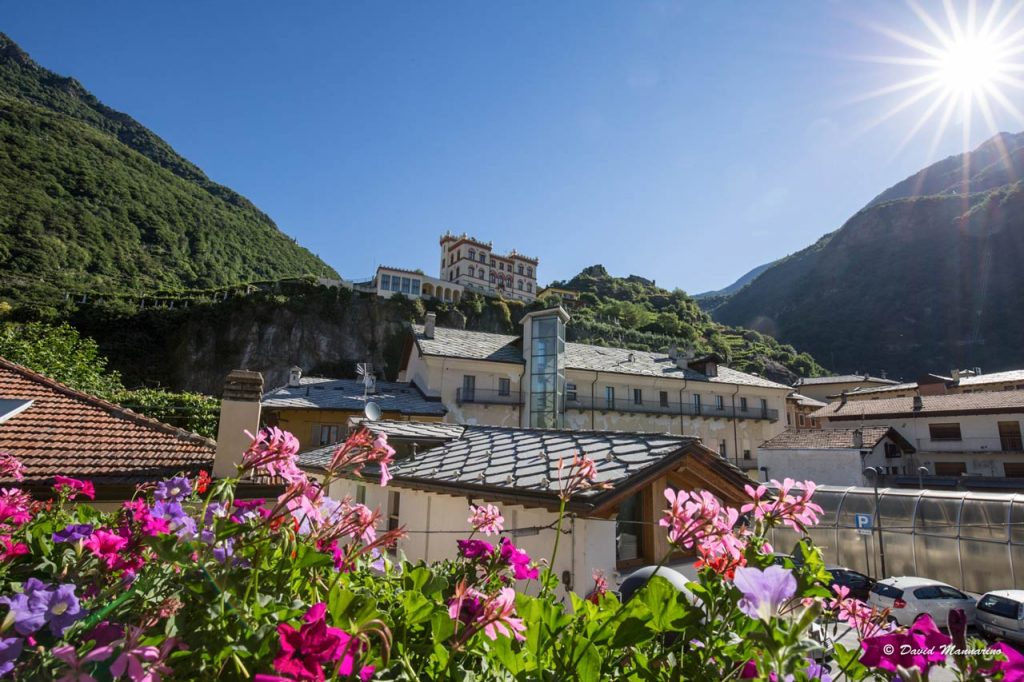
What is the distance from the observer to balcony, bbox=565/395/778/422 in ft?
104

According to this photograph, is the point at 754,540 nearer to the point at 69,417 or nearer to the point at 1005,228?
the point at 69,417

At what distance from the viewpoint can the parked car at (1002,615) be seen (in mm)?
12281

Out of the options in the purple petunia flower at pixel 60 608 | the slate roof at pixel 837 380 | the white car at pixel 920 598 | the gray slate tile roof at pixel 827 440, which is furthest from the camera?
the slate roof at pixel 837 380

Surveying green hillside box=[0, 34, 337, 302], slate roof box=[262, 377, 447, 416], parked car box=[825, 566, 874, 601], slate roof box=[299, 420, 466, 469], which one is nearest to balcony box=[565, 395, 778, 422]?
slate roof box=[262, 377, 447, 416]

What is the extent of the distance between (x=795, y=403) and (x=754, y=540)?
55.1 m

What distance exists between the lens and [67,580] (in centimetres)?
135

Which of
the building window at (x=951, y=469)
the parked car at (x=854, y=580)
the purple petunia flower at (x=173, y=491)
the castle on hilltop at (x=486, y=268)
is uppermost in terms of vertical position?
the castle on hilltop at (x=486, y=268)

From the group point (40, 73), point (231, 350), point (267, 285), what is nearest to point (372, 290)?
point (267, 285)

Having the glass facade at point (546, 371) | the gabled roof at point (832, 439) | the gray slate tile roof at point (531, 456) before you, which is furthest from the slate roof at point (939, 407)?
the gray slate tile roof at point (531, 456)

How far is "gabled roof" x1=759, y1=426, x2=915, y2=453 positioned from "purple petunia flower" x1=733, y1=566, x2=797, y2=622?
33256 mm

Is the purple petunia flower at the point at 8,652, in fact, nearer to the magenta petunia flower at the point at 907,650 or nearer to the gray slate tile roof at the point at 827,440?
the magenta petunia flower at the point at 907,650

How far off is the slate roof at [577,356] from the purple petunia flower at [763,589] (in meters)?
27.4

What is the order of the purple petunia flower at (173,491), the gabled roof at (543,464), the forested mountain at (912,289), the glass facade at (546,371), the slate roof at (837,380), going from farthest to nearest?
the forested mountain at (912,289) < the slate roof at (837,380) < the glass facade at (546,371) < the gabled roof at (543,464) < the purple petunia flower at (173,491)

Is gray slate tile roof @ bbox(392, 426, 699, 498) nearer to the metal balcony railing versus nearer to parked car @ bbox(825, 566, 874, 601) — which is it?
parked car @ bbox(825, 566, 874, 601)
